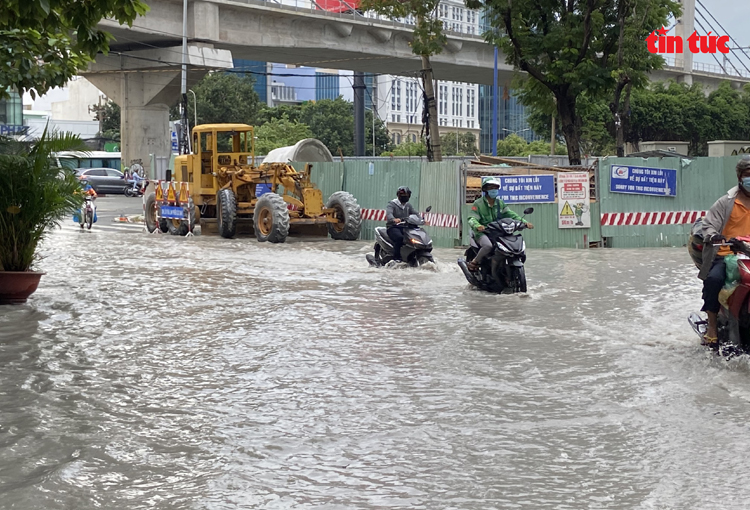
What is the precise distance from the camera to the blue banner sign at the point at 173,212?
82.1 feet

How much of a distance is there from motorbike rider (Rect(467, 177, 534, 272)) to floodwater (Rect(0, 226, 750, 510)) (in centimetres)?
63

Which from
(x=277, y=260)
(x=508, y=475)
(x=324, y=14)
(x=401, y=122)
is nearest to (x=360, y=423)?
(x=508, y=475)

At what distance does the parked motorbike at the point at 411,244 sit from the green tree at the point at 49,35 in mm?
5313

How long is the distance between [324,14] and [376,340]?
3942cm

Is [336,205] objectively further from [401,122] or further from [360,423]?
[401,122]

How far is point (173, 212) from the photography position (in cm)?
2531

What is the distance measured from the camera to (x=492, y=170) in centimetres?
2148

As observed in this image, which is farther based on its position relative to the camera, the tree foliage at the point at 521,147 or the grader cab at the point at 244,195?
the tree foliage at the point at 521,147

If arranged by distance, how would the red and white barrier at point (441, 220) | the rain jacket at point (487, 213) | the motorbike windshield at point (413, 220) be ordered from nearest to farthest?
the rain jacket at point (487, 213)
the motorbike windshield at point (413, 220)
the red and white barrier at point (441, 220)

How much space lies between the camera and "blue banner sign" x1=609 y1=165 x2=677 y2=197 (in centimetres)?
2097

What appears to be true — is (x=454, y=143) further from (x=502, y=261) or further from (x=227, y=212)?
(x=502, y=261)

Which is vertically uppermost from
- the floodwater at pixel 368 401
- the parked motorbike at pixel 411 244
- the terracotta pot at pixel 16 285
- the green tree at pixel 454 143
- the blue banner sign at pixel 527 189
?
the green tree at pixel 454 143

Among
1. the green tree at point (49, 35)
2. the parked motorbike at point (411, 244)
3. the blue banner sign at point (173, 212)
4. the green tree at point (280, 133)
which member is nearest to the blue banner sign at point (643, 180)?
the parked motorbike at point (411, 244)

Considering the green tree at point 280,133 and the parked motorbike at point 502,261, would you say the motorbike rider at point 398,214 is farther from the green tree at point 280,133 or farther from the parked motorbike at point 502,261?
the green tree at point 280,133
